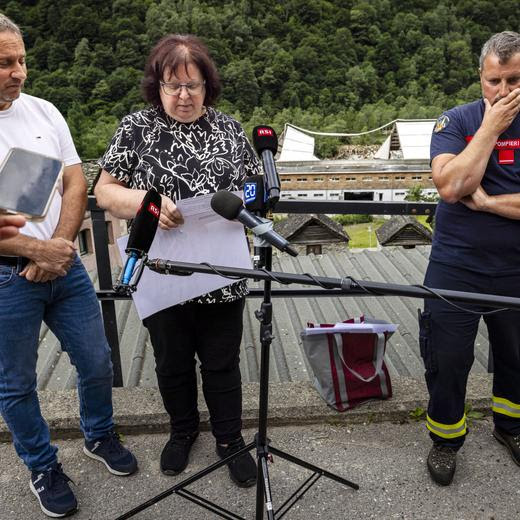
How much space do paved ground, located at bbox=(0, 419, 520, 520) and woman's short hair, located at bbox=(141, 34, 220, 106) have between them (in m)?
1.52

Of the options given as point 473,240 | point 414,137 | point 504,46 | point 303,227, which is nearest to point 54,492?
point 473,240

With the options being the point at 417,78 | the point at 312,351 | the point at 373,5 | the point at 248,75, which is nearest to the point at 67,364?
the point at 312,351

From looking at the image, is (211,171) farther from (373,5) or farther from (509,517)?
(373,5)

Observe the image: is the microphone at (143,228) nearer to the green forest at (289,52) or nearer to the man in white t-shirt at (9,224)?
the man in white t-shirt at (9,224)

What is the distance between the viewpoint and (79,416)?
2.43 metres

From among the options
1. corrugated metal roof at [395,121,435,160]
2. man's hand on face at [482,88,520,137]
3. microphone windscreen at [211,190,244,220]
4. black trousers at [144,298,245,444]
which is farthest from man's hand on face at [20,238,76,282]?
corrugated metal roof at [395,121,435,160]

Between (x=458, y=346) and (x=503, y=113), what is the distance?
2.87ft

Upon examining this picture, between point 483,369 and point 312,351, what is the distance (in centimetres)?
137

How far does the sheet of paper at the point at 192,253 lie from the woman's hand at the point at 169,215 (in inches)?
2.1

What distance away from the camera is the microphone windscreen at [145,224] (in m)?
1.50

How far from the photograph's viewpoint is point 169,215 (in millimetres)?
1794

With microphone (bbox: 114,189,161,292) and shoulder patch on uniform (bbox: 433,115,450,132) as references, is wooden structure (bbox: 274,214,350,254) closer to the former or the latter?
shoulder patch on uniform (bbox: 433,115,450,132)

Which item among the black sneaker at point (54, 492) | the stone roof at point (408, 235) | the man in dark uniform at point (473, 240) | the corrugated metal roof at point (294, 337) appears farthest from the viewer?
the stone roof at point (408, 235)

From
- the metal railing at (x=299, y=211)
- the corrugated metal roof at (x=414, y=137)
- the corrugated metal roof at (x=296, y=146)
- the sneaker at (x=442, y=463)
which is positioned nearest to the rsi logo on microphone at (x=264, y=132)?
the metal railing at (x=299, y=211)
